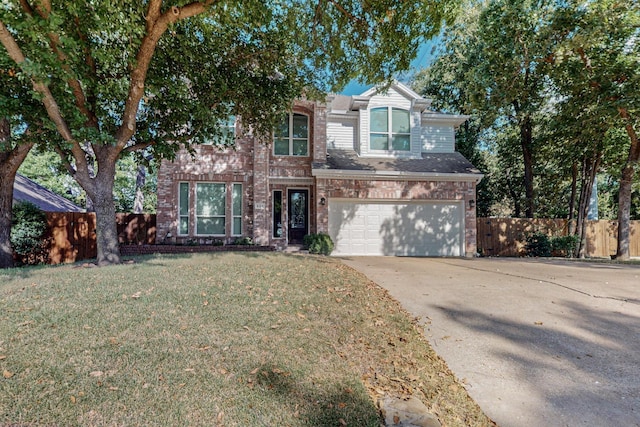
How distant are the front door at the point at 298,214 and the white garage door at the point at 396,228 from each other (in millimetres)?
1365

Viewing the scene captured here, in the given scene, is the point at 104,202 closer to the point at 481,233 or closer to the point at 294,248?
the point at 294,248

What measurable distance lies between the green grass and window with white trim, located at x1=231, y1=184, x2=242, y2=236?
7.34 m

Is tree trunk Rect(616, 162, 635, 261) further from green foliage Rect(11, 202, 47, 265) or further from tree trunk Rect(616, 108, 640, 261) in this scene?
green foliage Rect(11, 202, 47, 265)

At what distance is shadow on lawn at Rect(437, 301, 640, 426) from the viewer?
2965mm

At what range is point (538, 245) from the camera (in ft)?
46.0

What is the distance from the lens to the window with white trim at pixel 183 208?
12391 millimetres

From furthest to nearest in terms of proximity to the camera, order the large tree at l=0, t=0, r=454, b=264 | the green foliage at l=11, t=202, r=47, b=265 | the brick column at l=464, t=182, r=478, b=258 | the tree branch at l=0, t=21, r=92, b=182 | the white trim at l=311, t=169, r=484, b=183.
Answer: the brick column at l=464, t=182, r=478, b=258 < the white trim at l=311, t=169, r=484, b=183 < the green foliage at l=11, t=202, r=47, b=265 < the large tree at l=0, t=0, r=454, b=264 < the tree branch at l=0, t=21, r=92, b=182

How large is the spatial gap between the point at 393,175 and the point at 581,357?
9.02 metres

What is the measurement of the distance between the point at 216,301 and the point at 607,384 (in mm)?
4498

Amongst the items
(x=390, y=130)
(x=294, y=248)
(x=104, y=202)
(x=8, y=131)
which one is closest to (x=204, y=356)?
(x=104, y=202)

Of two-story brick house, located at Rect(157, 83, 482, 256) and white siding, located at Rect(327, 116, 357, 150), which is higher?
white siding, located at Rect(327, 116, 357, 150)

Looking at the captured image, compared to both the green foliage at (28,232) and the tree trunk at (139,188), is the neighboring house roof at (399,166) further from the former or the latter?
the tree trunk at (139,188)

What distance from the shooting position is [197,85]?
840cm

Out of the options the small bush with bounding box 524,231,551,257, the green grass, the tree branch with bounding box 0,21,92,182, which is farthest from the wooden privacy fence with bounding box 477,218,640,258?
the tree branch with bounding box 0,21,92,182
